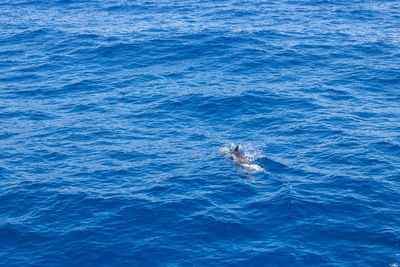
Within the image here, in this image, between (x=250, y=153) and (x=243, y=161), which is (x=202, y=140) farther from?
(x=243, y=161)

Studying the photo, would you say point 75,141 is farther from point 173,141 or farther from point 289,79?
point 289,79

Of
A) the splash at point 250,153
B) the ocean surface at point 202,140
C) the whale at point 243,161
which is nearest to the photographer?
the ocean surface at point 202,140

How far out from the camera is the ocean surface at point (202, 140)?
39.4 m

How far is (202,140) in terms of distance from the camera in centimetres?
5572

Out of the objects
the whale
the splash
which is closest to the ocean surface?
the splash

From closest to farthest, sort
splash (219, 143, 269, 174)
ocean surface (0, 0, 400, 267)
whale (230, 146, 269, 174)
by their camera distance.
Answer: ocean surface (0, 0, 400, 267)
whale (230, 146, 269, 174)
splash (219, 143, 269, 174)

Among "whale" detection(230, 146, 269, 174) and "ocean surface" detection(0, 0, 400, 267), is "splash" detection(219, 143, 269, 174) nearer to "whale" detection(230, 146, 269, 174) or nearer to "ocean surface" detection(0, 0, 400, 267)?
"whale" detection(230, 146, 269, 174)

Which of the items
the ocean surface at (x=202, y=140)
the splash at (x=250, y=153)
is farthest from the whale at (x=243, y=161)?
the ocean surface at (x=202, y=140)

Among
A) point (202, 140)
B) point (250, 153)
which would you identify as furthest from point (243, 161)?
point (202, 140)

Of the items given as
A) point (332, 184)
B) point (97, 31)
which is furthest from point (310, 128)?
point (97, 31)

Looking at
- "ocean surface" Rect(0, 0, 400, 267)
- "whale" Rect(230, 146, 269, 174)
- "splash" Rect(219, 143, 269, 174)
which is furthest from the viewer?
"splash" Rect(219, 143, 269, 174)

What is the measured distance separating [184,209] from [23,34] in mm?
64975

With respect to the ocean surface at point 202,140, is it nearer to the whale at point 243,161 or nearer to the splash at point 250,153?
the splash at point 250,153

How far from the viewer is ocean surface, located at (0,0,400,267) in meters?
39.4
